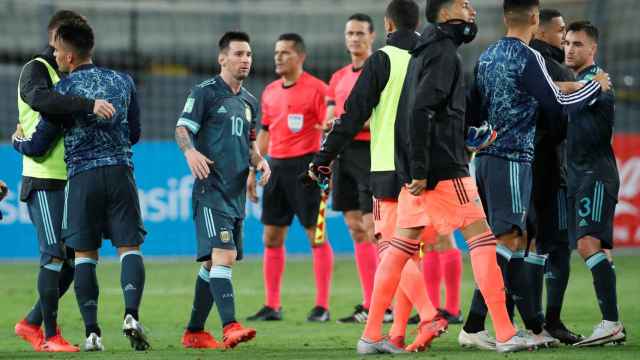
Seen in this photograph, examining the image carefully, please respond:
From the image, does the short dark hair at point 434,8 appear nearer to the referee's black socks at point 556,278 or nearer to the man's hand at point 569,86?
the man's hand at point 569,86

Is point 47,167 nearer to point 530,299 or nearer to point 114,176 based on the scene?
point 114,176

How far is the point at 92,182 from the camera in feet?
27.5

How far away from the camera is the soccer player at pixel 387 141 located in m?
7.66

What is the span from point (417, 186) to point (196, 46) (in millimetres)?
14974

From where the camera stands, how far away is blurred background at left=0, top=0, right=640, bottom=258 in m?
16.9

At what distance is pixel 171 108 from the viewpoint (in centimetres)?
1944

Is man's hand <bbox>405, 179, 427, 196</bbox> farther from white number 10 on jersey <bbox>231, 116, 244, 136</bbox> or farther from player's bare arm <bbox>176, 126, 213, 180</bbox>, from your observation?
white number 10 on jersey <bbox>231, 116, 244, 136</bbox>

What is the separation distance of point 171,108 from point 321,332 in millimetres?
10248

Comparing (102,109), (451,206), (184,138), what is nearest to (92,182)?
(102,109)

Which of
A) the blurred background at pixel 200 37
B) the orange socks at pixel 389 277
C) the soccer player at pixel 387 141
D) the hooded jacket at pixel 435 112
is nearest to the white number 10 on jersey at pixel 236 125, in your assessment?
the soccer player at pixel 387 141

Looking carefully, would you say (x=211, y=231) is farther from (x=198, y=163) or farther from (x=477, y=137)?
(x=477, y=137)

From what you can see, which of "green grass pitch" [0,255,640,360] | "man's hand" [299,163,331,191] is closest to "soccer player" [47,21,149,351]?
"green grass pitch" [0,255,640,360]

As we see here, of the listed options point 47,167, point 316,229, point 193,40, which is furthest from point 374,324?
point 193,40

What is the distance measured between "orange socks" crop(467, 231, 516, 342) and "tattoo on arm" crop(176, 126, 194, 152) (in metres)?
2.08
